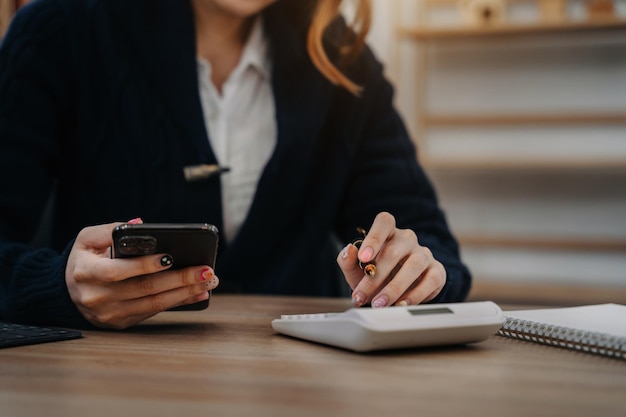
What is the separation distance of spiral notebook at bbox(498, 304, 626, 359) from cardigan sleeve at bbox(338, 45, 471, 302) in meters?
0.48

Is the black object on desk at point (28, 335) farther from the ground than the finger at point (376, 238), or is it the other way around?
the finger at point (376, 238)

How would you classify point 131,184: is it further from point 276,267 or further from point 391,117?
point 391,117

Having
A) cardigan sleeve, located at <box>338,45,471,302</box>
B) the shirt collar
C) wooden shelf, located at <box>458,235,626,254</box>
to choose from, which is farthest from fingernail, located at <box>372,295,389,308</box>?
wooden shelf, located at <box>458,235,626,254</box>

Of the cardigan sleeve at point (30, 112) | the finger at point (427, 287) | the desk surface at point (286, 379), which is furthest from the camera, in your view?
the cardigan sleeve at point (30, 112)

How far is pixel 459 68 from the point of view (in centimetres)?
332

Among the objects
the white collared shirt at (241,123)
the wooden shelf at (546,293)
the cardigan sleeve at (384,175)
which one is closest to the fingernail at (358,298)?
the cardigan sleeve at (384,175)

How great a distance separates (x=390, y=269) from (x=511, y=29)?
2.37 meters

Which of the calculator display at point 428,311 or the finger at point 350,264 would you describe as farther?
the finger at point 350,264

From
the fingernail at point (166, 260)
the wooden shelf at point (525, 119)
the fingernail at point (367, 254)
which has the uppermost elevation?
the wooden shelf at point (525, 119)

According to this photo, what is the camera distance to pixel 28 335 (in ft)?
2.49

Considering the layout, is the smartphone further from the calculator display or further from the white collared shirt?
the white collared shirt

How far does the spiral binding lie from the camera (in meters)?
0.69

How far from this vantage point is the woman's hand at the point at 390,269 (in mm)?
862

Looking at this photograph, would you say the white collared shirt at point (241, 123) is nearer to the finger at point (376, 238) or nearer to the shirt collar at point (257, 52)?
the shirt collar at point (257, 52)
